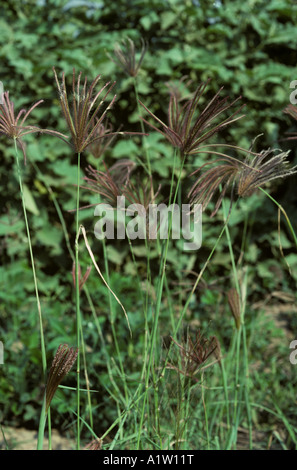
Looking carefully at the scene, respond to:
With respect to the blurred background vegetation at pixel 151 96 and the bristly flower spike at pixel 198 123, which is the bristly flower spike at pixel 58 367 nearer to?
the bristly flower spike at pixel 198 123

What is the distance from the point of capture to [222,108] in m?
1.01

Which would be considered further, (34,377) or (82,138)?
(34,377)

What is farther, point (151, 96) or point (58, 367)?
point (151, 96)

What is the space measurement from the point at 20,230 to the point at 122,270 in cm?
78

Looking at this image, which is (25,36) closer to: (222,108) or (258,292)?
(258,292)

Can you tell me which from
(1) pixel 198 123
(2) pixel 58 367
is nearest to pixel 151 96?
(1) pixel 198 123

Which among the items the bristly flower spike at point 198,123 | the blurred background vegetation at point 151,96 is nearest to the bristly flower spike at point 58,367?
the bristly flower spike at point 198,123

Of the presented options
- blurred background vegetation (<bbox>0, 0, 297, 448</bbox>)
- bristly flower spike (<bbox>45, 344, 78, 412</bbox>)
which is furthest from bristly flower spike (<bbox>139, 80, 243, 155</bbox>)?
→ blurred background vegetation (<bbox>0, 0, 297, 448</bbox>)

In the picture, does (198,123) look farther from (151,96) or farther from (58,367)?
(151,96)

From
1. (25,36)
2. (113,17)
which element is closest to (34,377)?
(25,36)

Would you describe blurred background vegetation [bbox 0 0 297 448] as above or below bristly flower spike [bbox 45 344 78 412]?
above

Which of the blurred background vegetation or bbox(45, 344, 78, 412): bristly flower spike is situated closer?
bbox(45, 344, 78, 412): bristly flower spike

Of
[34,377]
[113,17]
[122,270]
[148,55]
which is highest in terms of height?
[113,17]

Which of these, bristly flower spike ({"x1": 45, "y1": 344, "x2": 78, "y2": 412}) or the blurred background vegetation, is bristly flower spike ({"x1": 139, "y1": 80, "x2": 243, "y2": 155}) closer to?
bristly flower spike ({"x1": 45, "y1": 344, "x2": 78, "y2": 412})
